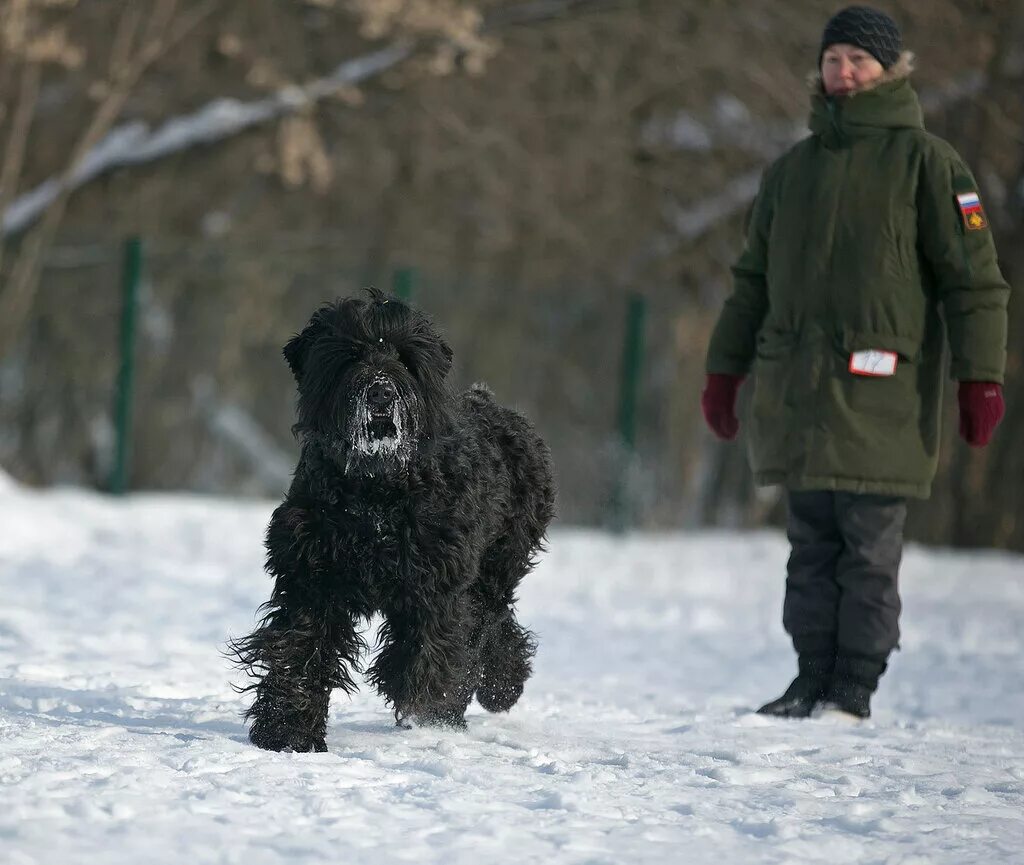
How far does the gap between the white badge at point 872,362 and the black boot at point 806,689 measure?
104 centimetres

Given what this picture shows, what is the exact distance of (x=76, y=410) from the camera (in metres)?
14.5

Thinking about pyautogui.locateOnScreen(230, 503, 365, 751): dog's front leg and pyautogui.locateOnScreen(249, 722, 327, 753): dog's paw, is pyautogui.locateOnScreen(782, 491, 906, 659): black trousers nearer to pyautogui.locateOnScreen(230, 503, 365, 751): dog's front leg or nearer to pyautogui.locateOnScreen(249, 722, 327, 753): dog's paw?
pyautogui.locateOnScreen(230, 503, 365, 751): dog's front leg

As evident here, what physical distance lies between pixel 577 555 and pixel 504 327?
3.26 metres

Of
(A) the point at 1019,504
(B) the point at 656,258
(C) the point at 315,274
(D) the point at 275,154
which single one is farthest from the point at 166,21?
(A) the point at 1019,504

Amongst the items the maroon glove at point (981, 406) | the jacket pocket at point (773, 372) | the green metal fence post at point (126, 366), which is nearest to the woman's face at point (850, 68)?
the jacket pocket at point (773, 372)

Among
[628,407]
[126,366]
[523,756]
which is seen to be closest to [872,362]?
[523,756]

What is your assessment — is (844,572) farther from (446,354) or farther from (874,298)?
(446,354)

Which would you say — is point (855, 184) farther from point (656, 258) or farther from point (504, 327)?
point (656, 258)

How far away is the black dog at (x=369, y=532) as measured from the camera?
4492 mm

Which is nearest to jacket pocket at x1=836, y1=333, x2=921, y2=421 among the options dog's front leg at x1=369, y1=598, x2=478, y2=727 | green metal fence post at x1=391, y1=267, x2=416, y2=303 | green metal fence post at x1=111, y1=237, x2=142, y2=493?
dog's front leg at x1=369, y1=598, x2=478, y2=727

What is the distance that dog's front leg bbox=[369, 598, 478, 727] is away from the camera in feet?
15.2

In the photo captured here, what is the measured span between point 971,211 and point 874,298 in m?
0.45

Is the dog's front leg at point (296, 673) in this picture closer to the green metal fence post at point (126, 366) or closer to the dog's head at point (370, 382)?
the dog's head at point (370, 382)

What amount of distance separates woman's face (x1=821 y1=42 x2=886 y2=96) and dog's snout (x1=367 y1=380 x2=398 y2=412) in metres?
2.35
